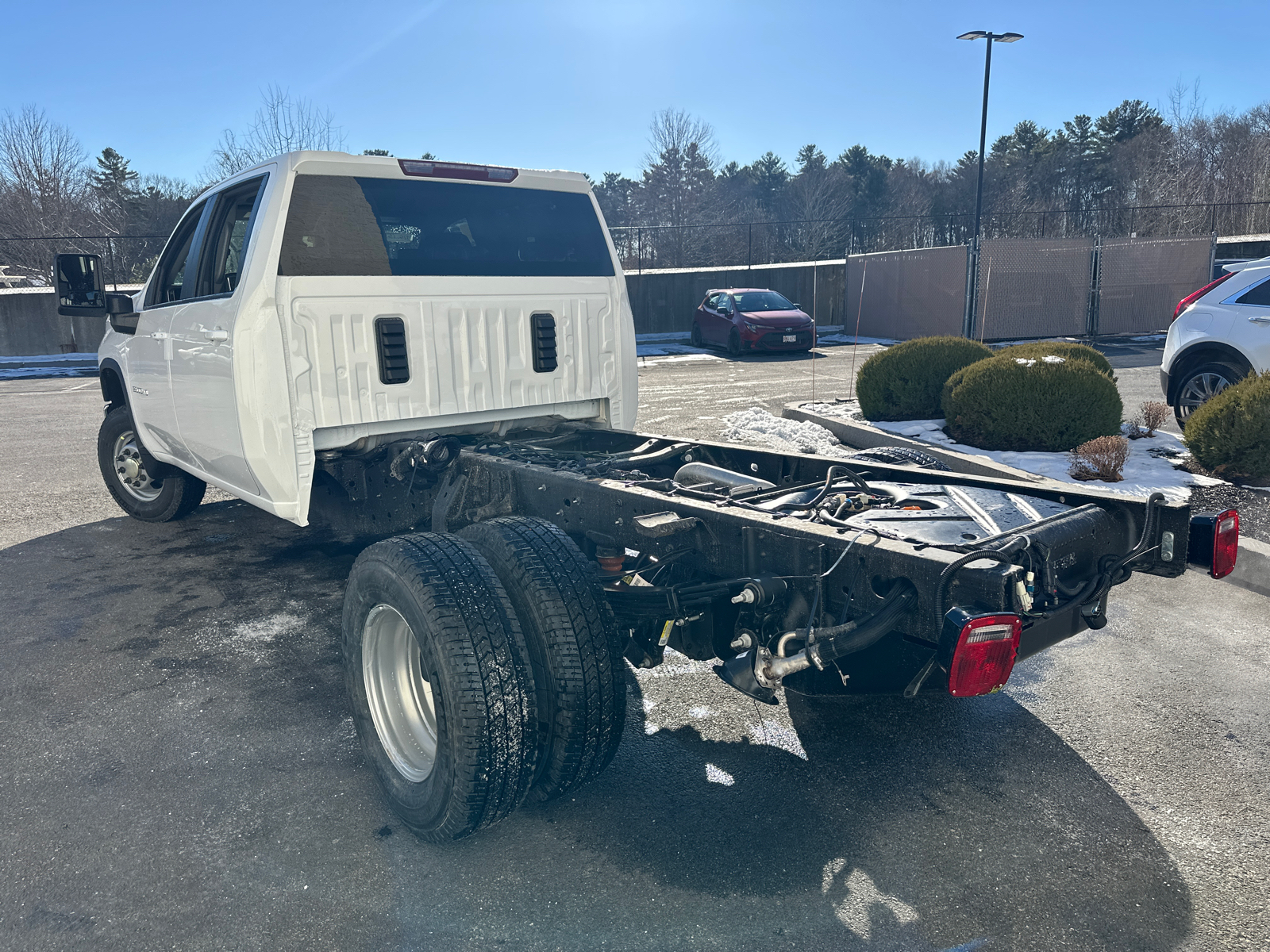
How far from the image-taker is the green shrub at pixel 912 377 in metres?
9.87

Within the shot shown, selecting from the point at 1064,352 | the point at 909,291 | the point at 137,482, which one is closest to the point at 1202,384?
the point at 1064,352

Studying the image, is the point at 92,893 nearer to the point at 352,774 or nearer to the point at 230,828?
the point at 230,828

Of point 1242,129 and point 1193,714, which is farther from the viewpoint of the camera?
point 1242,129

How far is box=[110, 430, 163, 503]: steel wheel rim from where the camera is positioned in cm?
661

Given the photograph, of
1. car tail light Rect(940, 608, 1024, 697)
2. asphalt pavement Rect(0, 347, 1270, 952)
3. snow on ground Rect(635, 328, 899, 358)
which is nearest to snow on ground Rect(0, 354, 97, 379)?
snow on ground Rect(635, 328, 899, 358)

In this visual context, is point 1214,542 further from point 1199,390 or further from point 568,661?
point 1199,390

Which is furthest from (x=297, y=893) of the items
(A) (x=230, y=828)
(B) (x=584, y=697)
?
(B) (x=584, y=697)

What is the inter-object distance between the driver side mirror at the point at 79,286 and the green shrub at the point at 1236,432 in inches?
307

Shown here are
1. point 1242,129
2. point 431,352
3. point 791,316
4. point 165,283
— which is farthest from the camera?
point 1242,129

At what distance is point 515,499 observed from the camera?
156 inches

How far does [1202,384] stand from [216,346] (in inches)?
349

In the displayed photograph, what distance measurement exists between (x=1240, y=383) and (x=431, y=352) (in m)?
6.34

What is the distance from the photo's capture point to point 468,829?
275 centimetres

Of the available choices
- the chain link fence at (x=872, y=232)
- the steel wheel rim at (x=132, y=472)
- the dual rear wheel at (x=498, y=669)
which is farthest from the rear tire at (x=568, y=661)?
the chain link fence at (x=872, y=232)
